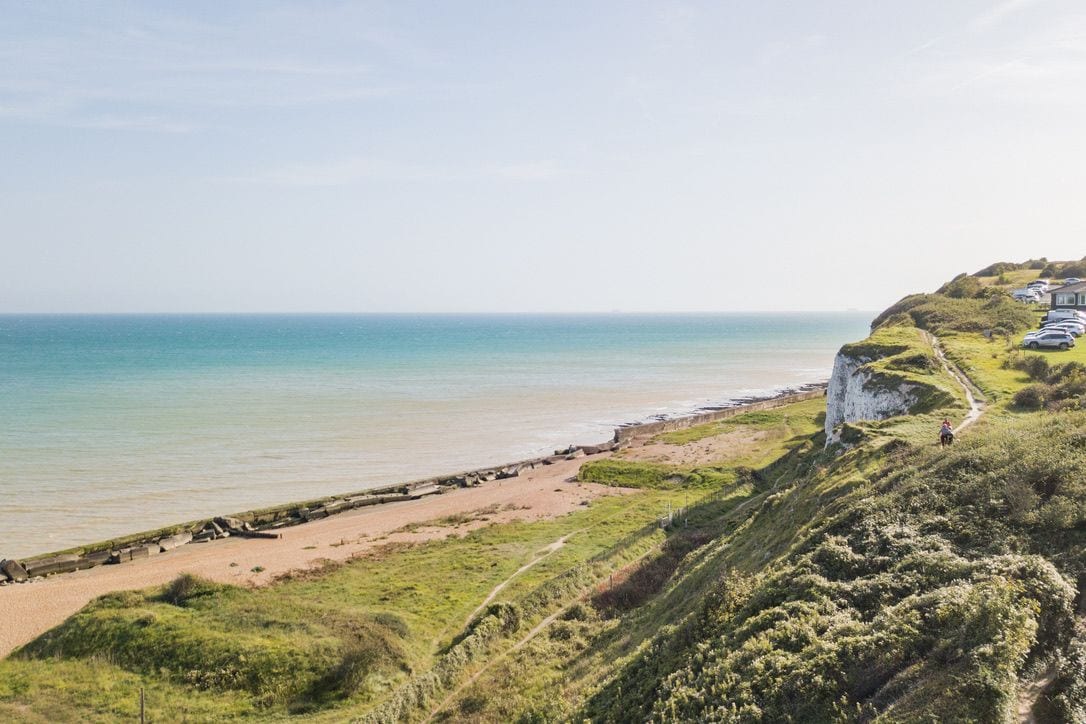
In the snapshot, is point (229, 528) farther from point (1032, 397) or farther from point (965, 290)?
point (965, 290)

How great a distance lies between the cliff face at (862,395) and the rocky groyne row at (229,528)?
92.5 ft

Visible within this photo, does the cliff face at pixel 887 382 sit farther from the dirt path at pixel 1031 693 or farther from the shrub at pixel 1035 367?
the dirt path at pixel 1031 693

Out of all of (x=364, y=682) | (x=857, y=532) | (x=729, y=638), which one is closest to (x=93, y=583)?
(x=364, y=682)

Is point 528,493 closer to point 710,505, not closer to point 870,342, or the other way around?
point 710,505

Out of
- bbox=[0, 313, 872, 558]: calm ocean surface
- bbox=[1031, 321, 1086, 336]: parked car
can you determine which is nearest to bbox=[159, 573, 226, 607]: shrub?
bbox=[0, 313, 872, 558]: calm ocean surface

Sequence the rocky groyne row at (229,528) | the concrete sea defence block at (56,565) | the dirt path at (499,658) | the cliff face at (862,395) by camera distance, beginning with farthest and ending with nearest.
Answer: the rocky groyne row at (229,528), the concrete sea defence block at (56,565), the cliff face at (862,395), the dirt path at (499,658)

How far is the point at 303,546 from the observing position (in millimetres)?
39531

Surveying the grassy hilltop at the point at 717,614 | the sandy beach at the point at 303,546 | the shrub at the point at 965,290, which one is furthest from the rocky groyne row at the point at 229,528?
the shrub at the point at 965,290

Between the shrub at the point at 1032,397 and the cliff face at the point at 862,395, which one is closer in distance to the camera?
the shrub at the point at 1032,397

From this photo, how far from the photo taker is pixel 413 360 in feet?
506

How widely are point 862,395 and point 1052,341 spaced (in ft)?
55.3

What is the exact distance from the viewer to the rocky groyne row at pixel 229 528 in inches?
1416

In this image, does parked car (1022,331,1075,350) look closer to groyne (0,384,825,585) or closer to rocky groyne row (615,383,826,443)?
groyne (0,384,825,585)

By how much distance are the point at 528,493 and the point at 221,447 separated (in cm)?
3232
